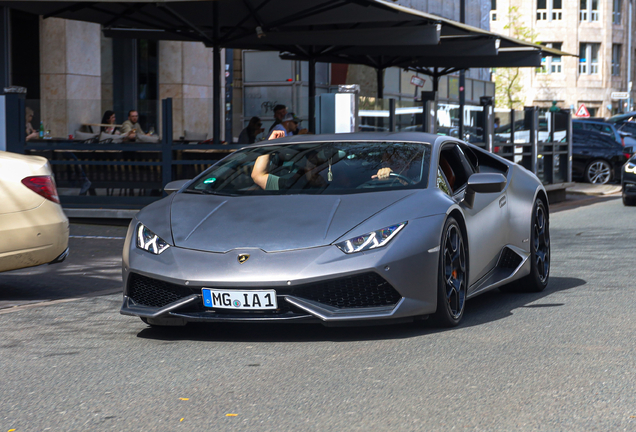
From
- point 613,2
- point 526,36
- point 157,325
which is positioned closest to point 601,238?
point 157,325

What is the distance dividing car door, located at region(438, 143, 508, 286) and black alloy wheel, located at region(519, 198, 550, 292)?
55 cm

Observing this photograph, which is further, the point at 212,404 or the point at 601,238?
the point at 601,238

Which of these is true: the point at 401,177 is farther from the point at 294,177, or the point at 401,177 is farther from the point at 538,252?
the point at 538,252

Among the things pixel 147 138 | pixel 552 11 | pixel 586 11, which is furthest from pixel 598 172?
pixel 586 11

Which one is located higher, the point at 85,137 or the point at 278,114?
the point at 278,114

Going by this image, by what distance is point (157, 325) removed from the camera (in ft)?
20.4

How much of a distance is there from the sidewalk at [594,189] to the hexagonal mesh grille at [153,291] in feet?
62.0

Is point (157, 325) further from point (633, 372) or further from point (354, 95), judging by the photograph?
point (354, 95)

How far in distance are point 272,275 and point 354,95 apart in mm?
8965

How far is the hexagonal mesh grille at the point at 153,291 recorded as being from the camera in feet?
18.4

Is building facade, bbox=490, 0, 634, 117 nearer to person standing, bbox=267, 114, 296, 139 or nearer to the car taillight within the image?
person standing, bbox=267, 114, 296, 139

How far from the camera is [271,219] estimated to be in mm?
5781

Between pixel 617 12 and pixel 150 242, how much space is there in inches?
2934

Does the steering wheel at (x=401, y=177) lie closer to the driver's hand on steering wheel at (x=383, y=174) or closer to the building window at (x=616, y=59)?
the driver's hand on steering wheel at (x=383, y=174)
